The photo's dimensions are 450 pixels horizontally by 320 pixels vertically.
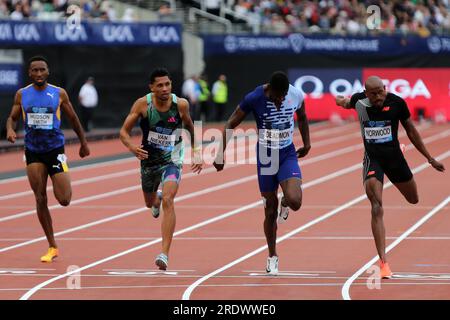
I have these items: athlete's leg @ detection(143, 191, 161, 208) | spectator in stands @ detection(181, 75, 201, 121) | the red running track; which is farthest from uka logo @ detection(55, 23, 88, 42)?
athlete's leg @ detection(143, 191, 161, 208)

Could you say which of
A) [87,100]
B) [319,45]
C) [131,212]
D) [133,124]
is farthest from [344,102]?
[319,45]

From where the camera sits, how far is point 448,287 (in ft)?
37.6

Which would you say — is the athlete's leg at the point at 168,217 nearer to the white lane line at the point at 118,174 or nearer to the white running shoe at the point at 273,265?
the white running shoe at the point at 273,265

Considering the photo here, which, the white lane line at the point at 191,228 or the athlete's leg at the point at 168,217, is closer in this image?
the white lane line at the point at 191,228

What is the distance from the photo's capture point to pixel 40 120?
1403cm

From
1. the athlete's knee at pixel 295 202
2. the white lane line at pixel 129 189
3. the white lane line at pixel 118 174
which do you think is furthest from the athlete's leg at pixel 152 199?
the white lane line at pixel 118 174

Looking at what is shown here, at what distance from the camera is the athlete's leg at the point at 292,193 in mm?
12547

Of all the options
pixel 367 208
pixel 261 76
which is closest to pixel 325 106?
pixel 261 76

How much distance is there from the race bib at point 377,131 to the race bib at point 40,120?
360 centimetres

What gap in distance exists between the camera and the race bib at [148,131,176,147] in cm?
1330

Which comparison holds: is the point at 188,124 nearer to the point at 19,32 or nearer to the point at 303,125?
the point at 303,125

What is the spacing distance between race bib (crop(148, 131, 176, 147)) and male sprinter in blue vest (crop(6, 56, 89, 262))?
1063 mm

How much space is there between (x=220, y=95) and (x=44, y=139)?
28.7 m
